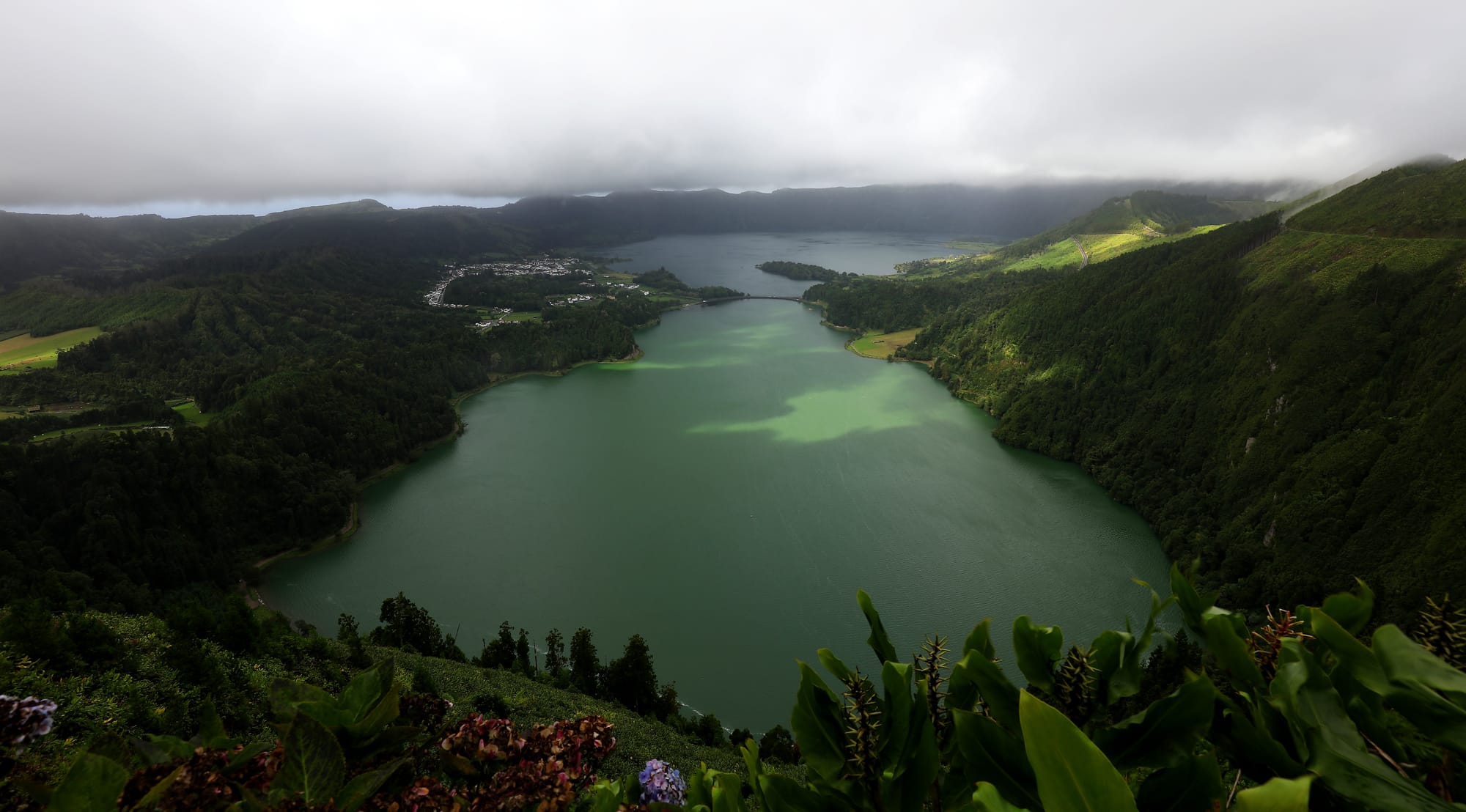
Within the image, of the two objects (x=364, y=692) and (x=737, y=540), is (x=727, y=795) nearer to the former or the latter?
(x=364, y=692)

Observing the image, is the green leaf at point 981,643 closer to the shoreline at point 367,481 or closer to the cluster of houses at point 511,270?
the shoreline at point 367,481

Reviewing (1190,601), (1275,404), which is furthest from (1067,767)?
(1275,404)

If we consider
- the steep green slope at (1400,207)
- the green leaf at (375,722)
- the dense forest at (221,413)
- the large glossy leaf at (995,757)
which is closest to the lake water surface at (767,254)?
the dense forest at (221,413)

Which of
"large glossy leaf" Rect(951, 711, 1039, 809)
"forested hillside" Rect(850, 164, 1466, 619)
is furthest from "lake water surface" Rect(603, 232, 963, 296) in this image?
"large glossy leaf" Rect(951, 711, 1039, 809)

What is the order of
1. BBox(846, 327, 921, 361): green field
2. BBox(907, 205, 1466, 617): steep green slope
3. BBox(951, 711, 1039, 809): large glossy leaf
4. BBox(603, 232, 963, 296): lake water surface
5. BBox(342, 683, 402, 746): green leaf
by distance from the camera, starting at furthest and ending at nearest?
1. BBox(603, 232, 963, 296): lake water surface
2. BBox(846, 327, 921, 361): green field
3. BBox(907, 205, 1466, 617): steep green slope
4. BBox(342, 683, 402, 746): green leaf
5. BBox(951, 711, 1039, 809): large glossy leaf

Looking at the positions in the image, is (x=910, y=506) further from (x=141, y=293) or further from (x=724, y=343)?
(x=141, y=293)

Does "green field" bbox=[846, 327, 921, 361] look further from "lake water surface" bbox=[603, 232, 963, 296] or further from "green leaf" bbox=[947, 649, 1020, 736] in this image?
"green leaf" bbox=[947, 649, 1020, 736]

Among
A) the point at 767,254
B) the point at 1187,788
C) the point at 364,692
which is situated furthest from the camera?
the point at 767,254
